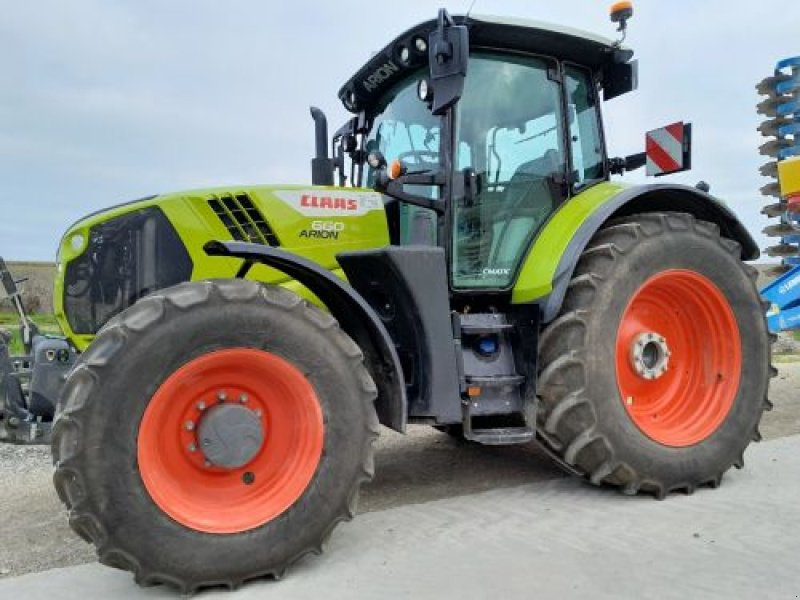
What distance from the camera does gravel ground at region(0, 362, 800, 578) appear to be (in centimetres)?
323

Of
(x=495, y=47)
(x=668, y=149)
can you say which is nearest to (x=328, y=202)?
(x=495, y=47)

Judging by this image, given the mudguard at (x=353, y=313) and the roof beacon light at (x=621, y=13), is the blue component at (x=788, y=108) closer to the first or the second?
the roof beacon light at (x=621, y=13)

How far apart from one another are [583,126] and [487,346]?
5.12 ft

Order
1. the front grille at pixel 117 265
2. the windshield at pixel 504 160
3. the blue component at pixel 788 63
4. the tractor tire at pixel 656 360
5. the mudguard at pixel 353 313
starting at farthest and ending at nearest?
1. the blue component at pixel 788 63
2. the windshield at pixel 504 160
3. the tractor tire at pixel 656 360
4. the front grille at pixel 117 265
5. the mudguard at pixel 353 313

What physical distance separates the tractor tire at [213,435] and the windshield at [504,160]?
1204 millimetres

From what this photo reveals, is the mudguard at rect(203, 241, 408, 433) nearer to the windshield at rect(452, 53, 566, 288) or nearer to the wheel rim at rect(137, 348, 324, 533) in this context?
the wheel rim at rect(137, 348, 324, 533)

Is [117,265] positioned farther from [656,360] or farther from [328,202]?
[656,360]

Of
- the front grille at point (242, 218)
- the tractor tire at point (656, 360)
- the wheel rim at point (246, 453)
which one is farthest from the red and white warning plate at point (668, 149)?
the wheel rim at point (246, 453)

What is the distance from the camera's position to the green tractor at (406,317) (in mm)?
2756

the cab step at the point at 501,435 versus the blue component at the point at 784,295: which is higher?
the blue component at the point at 784,295

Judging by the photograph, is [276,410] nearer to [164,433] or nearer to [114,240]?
[164,433]

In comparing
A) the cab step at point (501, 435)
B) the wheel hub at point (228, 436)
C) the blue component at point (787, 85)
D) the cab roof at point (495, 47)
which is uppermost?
the blue component at point (787, 85)

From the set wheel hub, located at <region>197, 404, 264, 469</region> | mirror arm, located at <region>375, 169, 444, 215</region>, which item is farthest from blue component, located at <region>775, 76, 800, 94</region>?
wheel hub, located at <region>197, 404, 264, 469</region>

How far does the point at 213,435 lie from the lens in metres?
2.88
